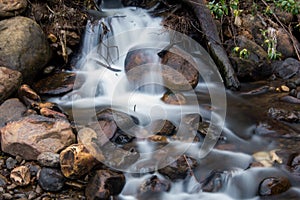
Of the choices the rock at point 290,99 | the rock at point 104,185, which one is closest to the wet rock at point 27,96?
the rock at point 104,185

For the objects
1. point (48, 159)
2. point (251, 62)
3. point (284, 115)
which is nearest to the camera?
point (48, 159)

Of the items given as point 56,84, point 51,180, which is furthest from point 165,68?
point 51,180

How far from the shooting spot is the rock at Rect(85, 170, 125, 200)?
365 cm

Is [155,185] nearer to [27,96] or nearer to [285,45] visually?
[27,96]

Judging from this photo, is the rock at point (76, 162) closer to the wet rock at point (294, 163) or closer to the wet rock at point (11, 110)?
the wet rock at point (11, 110)

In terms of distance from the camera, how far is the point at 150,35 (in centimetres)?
675

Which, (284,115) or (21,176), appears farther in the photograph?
Answer: (284,115)

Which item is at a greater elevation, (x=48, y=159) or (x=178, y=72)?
(x=178, y=72)

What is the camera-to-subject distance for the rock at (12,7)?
19.1 ft

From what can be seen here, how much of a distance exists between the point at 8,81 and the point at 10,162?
138 centimetres

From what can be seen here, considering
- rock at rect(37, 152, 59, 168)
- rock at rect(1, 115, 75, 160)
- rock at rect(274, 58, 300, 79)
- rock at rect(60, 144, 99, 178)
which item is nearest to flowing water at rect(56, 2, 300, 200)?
rock at rect(60, 144, 99, 178)

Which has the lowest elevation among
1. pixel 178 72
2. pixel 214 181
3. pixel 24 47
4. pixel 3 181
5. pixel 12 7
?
pixel 3 181

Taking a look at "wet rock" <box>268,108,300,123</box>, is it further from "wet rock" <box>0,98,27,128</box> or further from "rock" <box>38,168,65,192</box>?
"wet rock" <box>0,98,27,128</box>

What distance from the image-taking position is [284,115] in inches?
202
